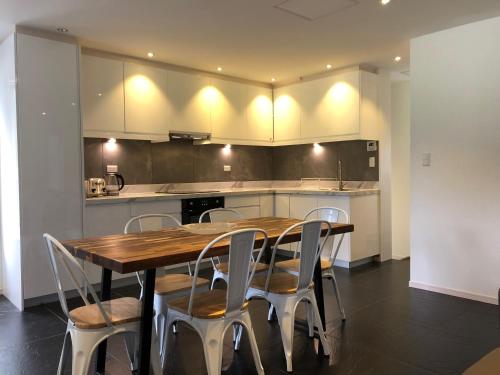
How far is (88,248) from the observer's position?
205cm

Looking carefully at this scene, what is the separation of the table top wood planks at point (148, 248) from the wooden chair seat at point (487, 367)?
128cm

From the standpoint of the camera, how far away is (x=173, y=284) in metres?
2.44

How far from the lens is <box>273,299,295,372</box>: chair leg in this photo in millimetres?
2264

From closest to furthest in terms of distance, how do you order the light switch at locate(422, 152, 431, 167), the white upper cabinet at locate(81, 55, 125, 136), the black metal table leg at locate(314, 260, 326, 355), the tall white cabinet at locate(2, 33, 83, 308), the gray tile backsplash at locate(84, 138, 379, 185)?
the black metal table leg at locate(314, 260, 326, 355)
the tall white cabinet at locate(2, 33, 83, 308)
the light switch at locate(422, 152, 431, 167)
the white upper cabinet at locate(81, 55, 125, 136)
the gray tile backsplash at locate(84, 138, 379, 185)

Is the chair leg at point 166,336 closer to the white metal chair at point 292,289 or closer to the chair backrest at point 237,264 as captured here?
the chair backrest at point 237,264

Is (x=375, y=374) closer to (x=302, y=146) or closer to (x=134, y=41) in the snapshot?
(x=134, y=41)

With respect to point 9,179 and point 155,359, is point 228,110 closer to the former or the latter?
point 9,179

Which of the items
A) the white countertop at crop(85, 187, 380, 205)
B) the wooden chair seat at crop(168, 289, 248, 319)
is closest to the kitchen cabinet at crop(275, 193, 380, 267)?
the white countertop at crop(85, 187, 380, 205)

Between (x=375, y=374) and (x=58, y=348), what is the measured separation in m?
1.94

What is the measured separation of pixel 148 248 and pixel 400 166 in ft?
13.6

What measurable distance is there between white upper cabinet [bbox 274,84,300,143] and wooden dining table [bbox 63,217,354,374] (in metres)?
2.94

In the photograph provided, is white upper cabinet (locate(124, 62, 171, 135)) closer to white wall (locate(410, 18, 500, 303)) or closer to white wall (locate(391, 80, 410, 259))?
white wall (locate(410, 18, 500, 303))

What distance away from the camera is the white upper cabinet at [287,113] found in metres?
5.33

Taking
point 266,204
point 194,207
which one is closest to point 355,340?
point 194,207
